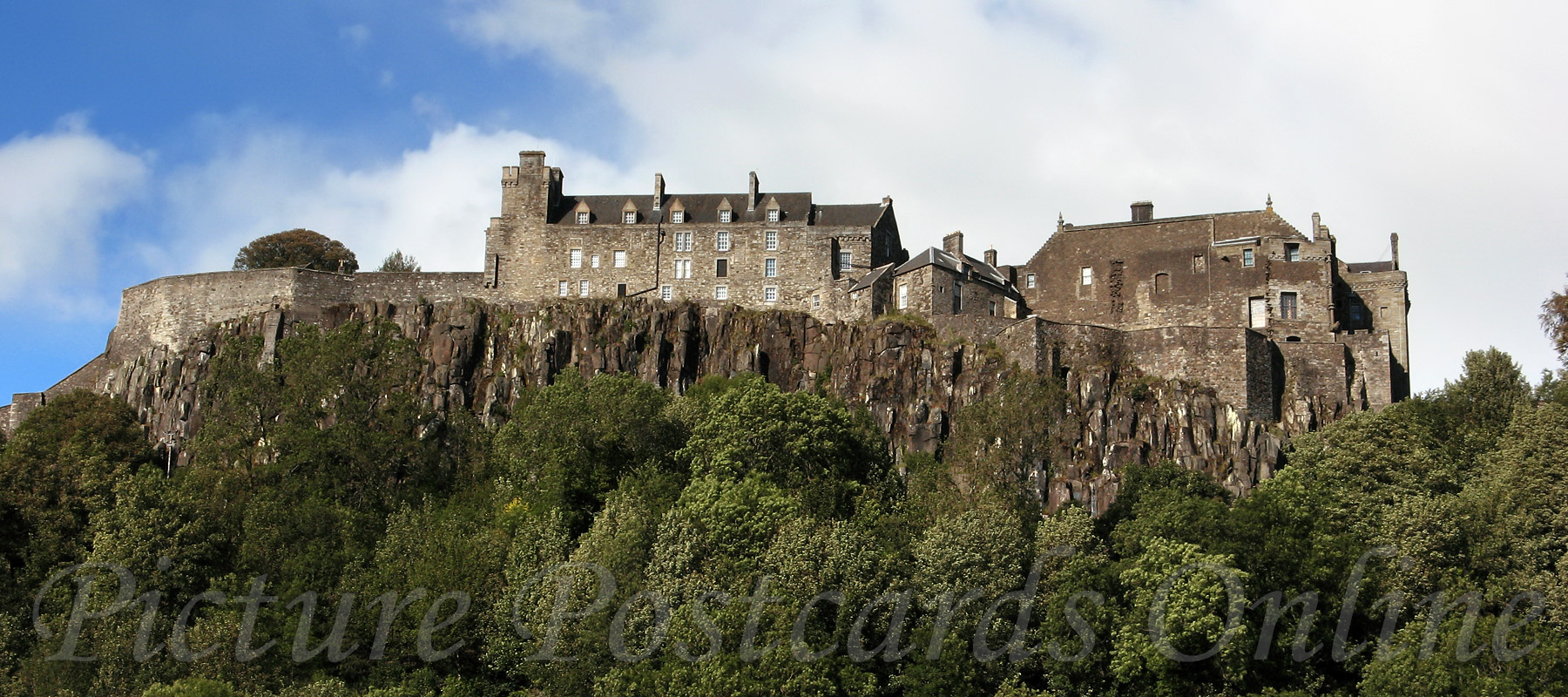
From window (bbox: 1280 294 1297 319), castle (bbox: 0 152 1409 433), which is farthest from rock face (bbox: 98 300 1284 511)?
window (bbox: 1280 294 1297 319)

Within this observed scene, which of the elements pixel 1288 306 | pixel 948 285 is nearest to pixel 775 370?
pixel 948 285

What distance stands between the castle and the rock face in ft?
4.22

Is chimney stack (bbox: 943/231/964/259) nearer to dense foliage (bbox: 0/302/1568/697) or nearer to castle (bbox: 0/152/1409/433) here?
castle (bbox: 0/152/1409/433)

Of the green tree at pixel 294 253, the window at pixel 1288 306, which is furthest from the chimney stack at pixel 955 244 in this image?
the green tree at pixel 294 253

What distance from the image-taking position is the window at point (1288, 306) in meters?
60.8

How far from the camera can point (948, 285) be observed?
62.3 meters

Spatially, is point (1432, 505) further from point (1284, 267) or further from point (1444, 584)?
point (1284, 267)

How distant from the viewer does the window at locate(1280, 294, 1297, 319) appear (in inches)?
2395

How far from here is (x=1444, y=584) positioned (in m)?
42.8

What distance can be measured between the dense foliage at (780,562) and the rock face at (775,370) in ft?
6.23

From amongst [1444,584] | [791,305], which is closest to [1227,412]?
[1444,584]

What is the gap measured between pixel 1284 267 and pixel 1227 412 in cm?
904

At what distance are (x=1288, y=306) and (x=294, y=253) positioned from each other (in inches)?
1983

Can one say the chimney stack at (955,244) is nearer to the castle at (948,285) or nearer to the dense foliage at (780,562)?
the castle at (948,285)
